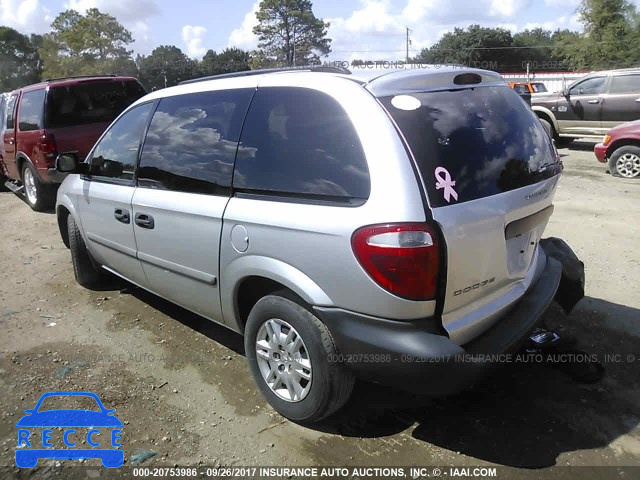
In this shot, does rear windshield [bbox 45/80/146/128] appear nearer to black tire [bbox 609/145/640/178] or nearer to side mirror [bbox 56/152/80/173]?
side mirror [bbox 56/152/80/173]

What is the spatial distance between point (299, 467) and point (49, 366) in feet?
7.01

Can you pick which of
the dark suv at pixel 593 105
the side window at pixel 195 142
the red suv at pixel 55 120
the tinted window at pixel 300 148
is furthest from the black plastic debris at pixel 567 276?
the dark suv at pixel 593 105

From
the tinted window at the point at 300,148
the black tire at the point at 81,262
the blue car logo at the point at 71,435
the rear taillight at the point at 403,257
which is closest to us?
the rear taillight at the point at 403,257

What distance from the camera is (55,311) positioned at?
465 centimetres

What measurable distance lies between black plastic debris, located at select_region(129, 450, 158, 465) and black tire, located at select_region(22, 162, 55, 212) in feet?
22.8

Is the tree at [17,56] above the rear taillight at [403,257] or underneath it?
above

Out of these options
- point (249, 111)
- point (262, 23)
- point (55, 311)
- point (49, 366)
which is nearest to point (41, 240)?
point (55, 311)

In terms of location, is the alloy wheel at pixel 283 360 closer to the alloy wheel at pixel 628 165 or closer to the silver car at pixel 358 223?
the silver car at pixel 358 223

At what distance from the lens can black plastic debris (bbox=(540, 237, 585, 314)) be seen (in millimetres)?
3668

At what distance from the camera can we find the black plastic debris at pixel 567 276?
12.0 ft

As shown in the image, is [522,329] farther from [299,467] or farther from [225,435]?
[225,435]

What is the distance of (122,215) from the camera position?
3.86 m

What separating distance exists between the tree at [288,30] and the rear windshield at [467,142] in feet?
129

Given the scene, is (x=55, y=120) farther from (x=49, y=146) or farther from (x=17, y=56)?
(x=17, y=56)
